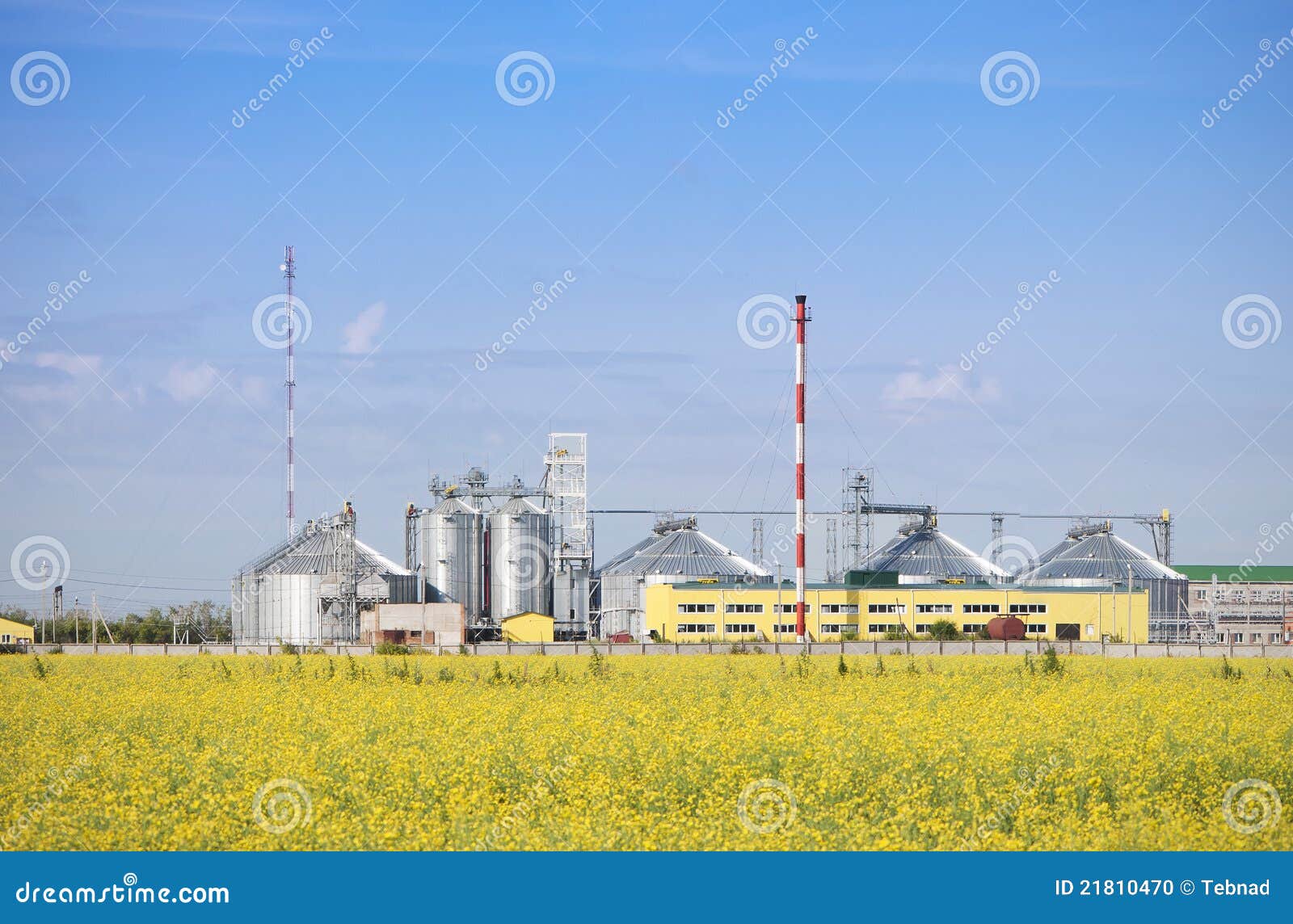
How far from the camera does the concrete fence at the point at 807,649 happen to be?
59.4 metres

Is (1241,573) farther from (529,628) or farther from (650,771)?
(650,771)

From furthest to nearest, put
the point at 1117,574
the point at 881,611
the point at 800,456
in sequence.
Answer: the point at 1117,574, the point at 881,611, the point at 800,456

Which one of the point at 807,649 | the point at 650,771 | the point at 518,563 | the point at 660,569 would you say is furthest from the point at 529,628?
the point at 650,771

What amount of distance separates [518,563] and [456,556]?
4048mm

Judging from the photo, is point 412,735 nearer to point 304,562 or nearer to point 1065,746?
point 1065,746

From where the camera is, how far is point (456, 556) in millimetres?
88750

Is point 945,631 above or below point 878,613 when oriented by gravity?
below

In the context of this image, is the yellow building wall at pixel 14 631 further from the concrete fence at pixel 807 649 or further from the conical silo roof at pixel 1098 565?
the conical silo roof at pixel 1098 565

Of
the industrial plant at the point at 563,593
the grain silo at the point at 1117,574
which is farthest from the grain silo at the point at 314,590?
the grain silo at the point at 1117,574

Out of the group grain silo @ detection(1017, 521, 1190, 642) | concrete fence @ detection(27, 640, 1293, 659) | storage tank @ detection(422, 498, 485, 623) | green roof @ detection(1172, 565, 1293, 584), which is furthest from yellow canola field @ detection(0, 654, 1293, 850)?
green roof @ detection(1172, 565, 1293, 584)

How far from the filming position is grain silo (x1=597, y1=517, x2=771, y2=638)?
9275cm

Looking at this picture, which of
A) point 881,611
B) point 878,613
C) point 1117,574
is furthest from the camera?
point 1117,574

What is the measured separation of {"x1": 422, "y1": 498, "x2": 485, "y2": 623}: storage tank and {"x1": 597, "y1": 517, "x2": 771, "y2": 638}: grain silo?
30.6ft

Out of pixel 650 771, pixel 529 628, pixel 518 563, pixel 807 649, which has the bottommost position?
pixel 529 628
